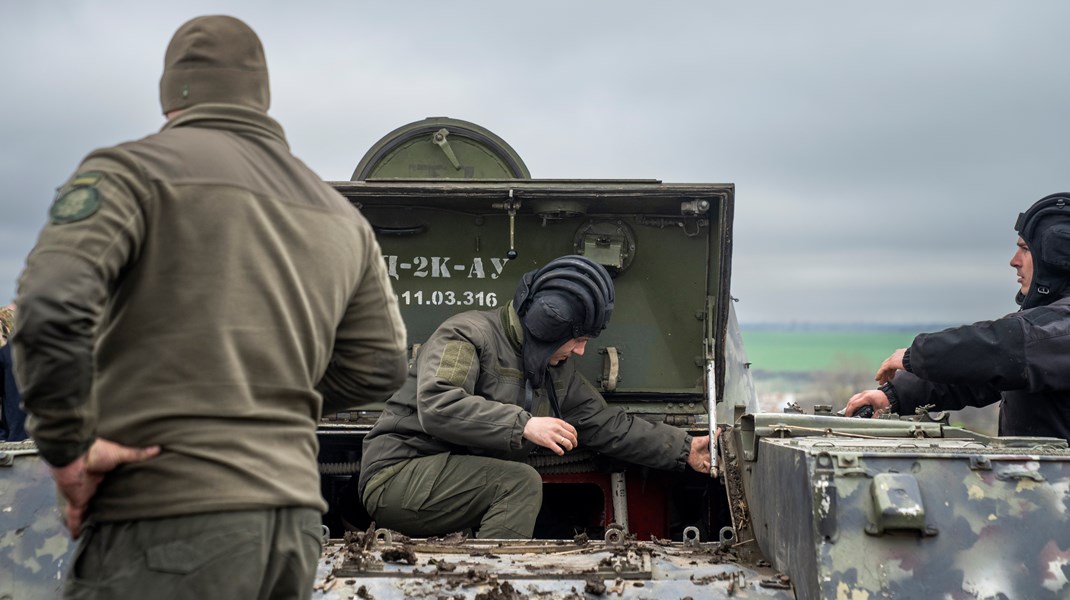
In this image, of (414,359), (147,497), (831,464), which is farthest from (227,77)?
(414,359)

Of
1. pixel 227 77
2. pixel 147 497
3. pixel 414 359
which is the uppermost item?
pixel 227 77

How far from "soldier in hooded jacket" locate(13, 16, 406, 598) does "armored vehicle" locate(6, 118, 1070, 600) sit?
1.30m

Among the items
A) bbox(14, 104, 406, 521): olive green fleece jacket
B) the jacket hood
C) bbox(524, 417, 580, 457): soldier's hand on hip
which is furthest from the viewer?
bbox(524, 417, 580, 457): soldier's hand on hip

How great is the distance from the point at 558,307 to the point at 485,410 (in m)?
0.53

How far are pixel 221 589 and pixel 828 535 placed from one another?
1.77 meters

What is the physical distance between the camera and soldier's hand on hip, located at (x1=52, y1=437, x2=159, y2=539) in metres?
2.22

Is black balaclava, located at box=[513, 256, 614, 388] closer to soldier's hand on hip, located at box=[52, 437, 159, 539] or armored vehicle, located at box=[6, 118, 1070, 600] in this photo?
armored vehicle, located at box=[6, 118, 1070, 600]

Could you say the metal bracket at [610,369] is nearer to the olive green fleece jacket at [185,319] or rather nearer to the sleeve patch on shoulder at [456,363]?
the sleeve patch on shoulder at [456,363]

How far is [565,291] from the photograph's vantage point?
15.9ft

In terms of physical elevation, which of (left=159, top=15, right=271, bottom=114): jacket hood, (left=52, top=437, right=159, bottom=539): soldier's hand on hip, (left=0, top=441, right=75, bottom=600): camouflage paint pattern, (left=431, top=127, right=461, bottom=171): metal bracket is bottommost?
(left=0, top=441, right=75, bottom=600): camouflage paint pattern

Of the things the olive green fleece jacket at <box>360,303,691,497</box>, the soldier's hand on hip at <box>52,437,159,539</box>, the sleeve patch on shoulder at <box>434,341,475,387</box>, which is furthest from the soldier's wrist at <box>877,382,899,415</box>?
the soldier's hand on hip at <box>52,437,159,539</box>

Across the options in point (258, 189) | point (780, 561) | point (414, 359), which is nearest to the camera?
point (258, 189)

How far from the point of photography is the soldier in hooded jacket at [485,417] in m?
4.62

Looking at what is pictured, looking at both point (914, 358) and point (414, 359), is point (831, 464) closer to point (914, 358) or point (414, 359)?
point (914, 358)
